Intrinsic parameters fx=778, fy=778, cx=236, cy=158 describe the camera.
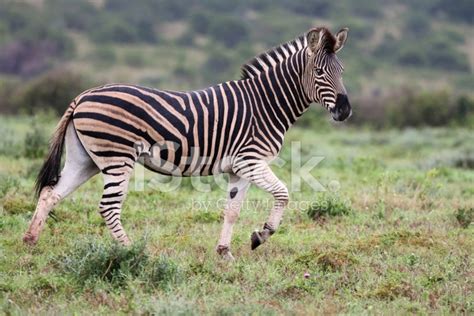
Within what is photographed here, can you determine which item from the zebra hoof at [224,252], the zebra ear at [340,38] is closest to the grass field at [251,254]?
the zebra hoof at [224,252]

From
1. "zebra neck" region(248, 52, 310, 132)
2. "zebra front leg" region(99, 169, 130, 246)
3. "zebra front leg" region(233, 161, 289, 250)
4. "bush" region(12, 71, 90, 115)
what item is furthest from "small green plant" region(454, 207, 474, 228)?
"bush" region(12, 71, 90, 115)

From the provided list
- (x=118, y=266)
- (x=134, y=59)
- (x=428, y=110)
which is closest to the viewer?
(x=118, y=266)

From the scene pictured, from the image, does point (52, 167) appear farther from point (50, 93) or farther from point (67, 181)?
point (50, 93)

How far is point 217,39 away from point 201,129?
211ft

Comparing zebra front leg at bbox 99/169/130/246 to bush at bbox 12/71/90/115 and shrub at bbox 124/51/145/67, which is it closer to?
bush at bbox 12/71/90/115

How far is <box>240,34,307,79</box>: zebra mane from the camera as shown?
A: 870 cm

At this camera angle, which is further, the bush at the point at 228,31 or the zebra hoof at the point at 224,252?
the bush at the point at 228,31

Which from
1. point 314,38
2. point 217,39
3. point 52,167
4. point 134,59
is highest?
point 217,39

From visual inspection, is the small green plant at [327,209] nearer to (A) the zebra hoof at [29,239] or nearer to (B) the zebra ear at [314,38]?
(B) the zebra ear at [314,38]

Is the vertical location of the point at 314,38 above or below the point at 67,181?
above

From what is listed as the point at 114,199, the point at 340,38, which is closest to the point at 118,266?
the point at 114,199

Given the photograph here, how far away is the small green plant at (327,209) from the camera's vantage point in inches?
404

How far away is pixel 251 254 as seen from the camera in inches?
332

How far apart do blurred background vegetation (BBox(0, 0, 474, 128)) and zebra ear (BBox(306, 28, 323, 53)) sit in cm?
3088
